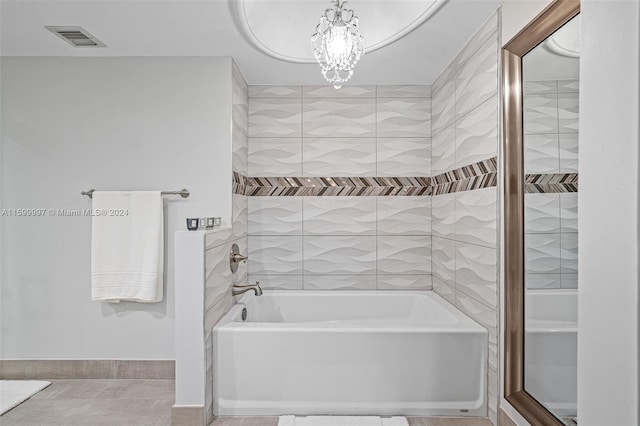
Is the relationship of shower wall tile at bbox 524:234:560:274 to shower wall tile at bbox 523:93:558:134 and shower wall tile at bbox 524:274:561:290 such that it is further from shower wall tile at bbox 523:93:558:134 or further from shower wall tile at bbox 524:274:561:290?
shower wall tile at bbox 523:93:558:134

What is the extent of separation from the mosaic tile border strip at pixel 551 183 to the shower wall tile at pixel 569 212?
3 centimetres

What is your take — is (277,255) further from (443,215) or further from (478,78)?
(478,78)

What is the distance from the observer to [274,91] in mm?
4000

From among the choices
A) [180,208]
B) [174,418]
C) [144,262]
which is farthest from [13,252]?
[174,418]

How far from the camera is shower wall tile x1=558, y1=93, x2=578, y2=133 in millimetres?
1814

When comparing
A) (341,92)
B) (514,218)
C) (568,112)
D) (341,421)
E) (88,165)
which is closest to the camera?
(568,112)

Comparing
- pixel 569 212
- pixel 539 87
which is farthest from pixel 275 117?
pixel 569 212

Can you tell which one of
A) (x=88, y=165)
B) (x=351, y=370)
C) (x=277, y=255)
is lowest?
(x=351, y=370)

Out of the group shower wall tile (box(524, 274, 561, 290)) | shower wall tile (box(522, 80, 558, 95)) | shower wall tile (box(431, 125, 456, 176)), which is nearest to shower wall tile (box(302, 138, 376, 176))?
shower wall tile (box(431, 125, 456, 176))

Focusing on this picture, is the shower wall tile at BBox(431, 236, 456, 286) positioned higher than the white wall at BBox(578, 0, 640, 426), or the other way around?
the white wall at BBox(578, 0, 640, 426)

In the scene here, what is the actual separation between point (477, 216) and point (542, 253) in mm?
754

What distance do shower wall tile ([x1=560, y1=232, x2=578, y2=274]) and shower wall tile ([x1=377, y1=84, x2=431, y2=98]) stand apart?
2.34 meters

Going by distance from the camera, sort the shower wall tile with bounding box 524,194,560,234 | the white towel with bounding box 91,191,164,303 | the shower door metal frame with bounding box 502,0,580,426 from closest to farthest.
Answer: the shower wall tile with bounding box 524,194,560,234 → the shower door metal frame with bounding box 502,0,580,426 → the white towel with bounding box 91,191,164,303

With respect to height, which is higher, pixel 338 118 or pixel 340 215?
pixel 338 118
